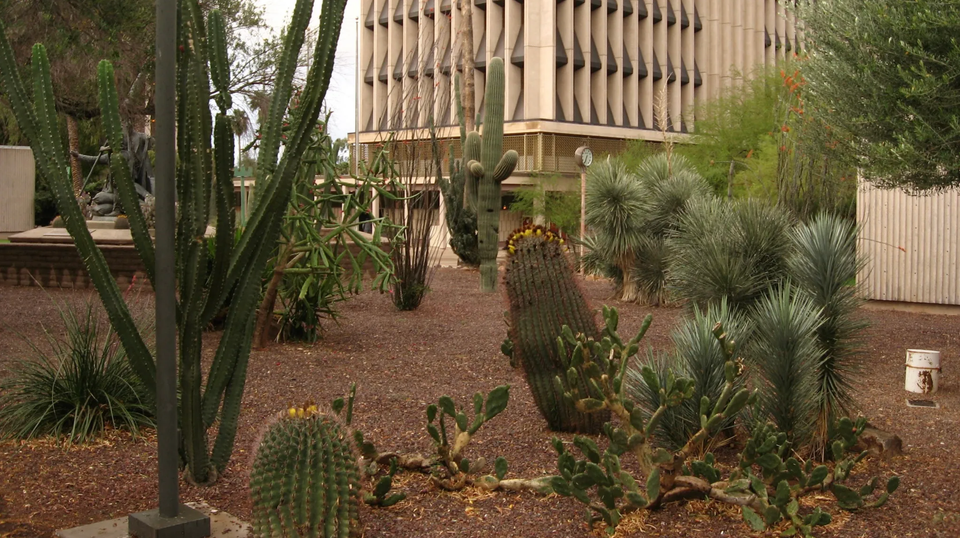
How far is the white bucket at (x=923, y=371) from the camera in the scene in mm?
7688

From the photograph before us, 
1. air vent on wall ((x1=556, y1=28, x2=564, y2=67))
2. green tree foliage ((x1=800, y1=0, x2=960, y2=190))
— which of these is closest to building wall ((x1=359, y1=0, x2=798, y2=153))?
air vent on wall ((x1=556, y1=28, x2=564, y2=67))

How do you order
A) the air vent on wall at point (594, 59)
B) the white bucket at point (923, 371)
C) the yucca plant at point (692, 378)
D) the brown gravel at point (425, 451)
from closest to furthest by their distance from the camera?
the brown gravel at point (425, 451), the yucca plant at point (692, 378), the white bucket at point (923, 371), the air vent on wall at point (594, 59)

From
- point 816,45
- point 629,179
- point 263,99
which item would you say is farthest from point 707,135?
point 816,45

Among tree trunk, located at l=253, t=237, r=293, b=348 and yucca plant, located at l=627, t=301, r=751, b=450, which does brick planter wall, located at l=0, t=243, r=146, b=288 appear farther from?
yucca plant, located at l=627, t=301, r=751, b=450

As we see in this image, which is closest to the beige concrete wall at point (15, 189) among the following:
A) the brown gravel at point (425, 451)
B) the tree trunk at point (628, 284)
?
the brown gravel at point (425, 451)

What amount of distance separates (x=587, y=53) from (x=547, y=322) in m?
35.0

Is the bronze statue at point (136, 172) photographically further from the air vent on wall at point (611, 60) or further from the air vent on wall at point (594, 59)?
the air vent on wall at point (611, 60)

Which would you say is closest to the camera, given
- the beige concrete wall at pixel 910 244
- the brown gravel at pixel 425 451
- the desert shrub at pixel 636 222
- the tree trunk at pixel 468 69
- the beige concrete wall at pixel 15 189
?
the brown gravel at pixel 425 451

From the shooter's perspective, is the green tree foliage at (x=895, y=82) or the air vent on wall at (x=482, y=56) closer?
the green tree foliage at (x=895, y=82)

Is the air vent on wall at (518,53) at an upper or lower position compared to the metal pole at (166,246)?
upper

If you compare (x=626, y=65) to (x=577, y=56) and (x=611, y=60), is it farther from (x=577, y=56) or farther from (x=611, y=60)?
(x=577, y=56)

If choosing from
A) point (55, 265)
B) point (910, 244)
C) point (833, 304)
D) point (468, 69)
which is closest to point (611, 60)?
point (468, 69)

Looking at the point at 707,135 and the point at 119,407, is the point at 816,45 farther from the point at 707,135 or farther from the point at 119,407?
the point at 707,135

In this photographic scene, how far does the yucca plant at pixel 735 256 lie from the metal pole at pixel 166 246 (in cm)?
554
